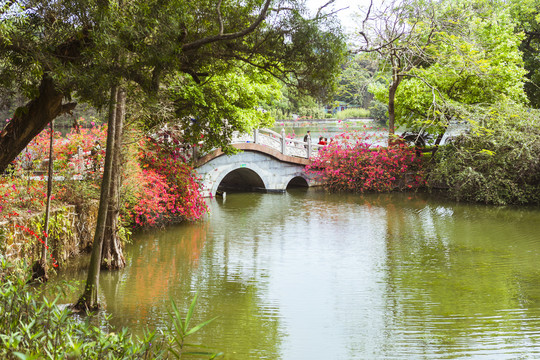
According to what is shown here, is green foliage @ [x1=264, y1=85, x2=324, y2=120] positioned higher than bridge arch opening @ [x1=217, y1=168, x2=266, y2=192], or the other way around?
green foliage @ [x1=264, y1=85, x2=324, y2=120]

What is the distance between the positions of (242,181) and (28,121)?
630 inches

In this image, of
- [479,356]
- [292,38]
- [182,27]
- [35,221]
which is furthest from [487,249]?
[35,221]

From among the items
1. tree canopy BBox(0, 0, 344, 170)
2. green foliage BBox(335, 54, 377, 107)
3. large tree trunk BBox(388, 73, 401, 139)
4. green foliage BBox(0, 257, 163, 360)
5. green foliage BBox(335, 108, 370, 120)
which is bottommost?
green foliage BBox(0, 257, 163, 360)

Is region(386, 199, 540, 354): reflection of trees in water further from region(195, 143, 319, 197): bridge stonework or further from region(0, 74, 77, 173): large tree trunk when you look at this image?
region(195, 143, 319, 197): bridge stonework

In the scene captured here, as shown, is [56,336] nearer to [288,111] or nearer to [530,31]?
[530,31]

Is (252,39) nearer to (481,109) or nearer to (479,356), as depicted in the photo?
(479,356)

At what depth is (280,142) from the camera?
20688 mm

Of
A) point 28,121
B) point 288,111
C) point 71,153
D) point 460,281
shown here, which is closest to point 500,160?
point 460,281

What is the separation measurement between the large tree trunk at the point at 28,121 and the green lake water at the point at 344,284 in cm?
231

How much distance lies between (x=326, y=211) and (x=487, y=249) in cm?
604

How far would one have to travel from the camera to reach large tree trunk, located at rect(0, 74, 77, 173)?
5859mm

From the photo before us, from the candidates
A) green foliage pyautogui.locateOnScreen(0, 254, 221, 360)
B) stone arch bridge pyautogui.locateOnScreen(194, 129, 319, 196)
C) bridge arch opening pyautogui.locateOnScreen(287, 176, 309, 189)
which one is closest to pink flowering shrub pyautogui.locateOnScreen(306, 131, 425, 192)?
stone arch bridge pyautogui.locateOnScreen(194, 129, 319, 196)

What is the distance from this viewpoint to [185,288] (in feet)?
27.0

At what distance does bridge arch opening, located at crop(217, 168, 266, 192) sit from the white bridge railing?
1252 millimetres
